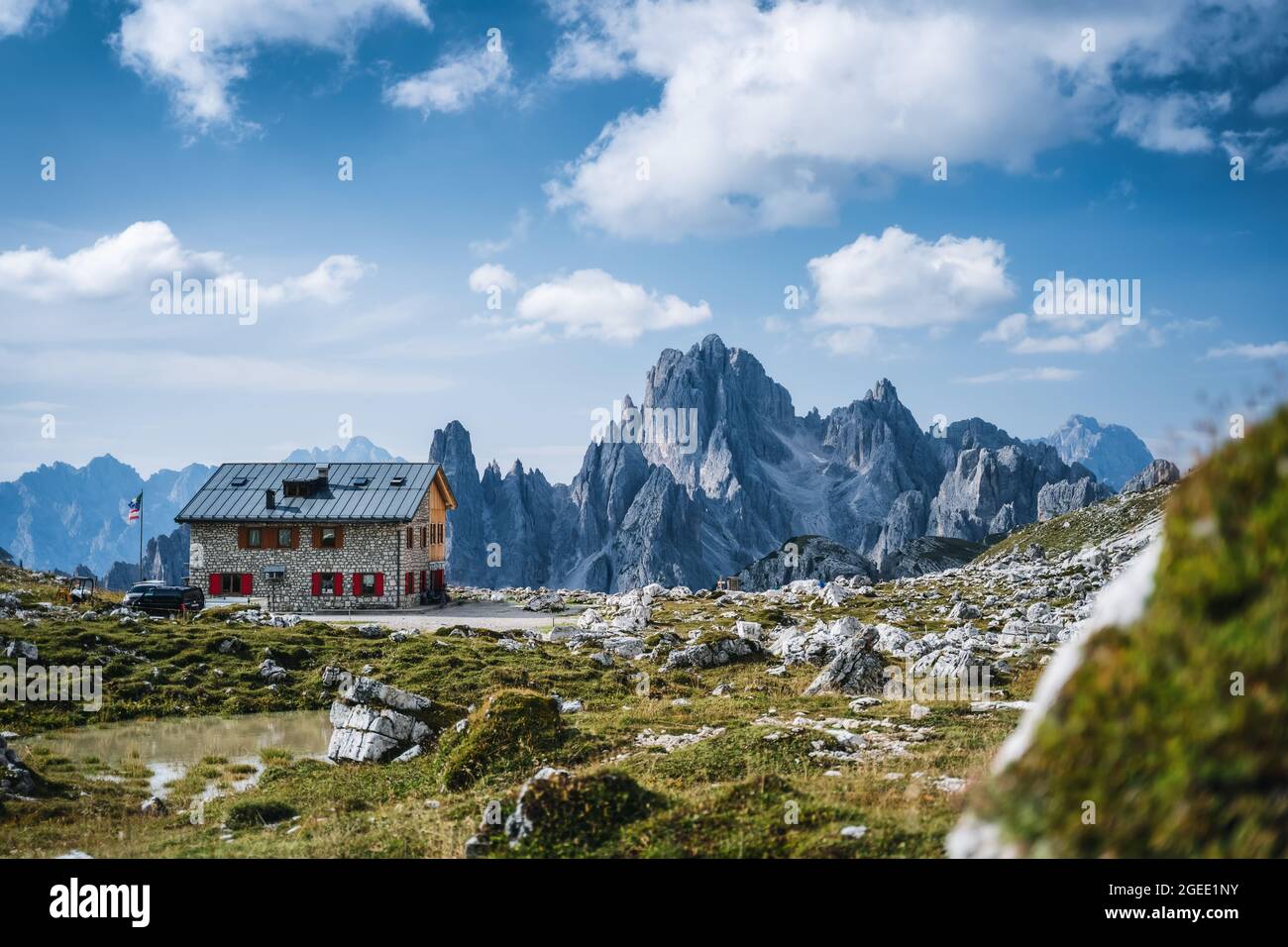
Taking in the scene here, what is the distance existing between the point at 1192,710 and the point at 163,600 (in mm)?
55515

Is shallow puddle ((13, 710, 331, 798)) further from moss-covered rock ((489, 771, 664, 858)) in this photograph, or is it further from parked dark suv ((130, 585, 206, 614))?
parked dark suv ((130, 585, 206, 614))

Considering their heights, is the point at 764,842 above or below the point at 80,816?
above

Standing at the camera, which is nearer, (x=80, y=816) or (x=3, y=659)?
(x=80, y=816)

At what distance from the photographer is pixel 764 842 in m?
9.86

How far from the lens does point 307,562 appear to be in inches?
2530

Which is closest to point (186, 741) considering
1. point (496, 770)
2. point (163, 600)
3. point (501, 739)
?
point (501, 739)

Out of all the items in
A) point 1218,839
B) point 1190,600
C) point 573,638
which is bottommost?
point 573,638

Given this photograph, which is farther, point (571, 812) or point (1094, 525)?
point (1094, 525)

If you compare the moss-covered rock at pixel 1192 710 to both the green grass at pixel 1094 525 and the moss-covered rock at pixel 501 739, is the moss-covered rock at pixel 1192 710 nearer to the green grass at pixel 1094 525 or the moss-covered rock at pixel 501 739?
the moss-covered rock at pixel 501 739

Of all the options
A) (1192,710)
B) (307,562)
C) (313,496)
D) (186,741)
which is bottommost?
(186,741)

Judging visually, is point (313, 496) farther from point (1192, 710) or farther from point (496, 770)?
point (1192, 710)
